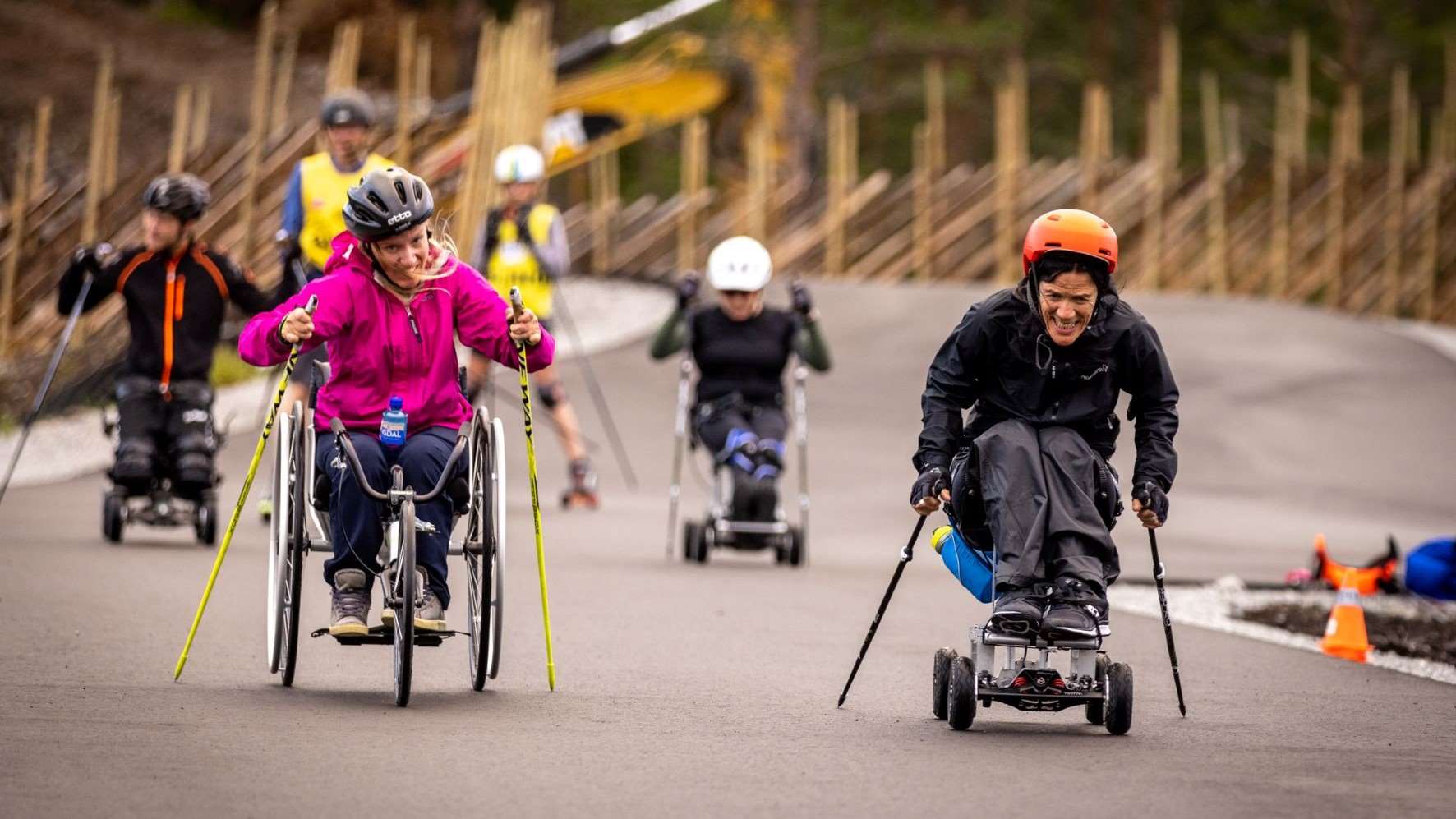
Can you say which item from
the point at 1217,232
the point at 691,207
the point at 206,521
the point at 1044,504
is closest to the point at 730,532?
the point at 206,521

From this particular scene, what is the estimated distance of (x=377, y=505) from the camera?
823cm

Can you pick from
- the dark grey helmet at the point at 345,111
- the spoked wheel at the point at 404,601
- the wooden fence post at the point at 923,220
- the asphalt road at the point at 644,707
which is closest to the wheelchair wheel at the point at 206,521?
the asphalt road at the point at 644,707

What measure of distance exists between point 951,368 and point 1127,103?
48.3m

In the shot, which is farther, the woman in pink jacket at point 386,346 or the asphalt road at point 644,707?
the woman in pink jacket at point 386,346

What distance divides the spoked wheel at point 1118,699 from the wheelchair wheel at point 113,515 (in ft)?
23.3

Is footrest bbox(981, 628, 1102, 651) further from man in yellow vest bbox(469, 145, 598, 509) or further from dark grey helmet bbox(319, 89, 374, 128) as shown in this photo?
man in yellow vest bbox(469, 145, 598, 509)

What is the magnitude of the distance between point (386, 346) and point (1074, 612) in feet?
8.10

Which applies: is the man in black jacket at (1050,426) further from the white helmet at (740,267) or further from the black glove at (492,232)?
the black glove at (492,232)

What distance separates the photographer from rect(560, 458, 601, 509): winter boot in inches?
677

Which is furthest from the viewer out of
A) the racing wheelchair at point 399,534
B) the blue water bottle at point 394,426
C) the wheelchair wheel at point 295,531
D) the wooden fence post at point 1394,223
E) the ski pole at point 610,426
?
the wooden fence post at point 1394,223

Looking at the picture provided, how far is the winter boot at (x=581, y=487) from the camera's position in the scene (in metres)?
17.2

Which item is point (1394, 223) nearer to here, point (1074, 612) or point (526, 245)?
point (526, 245)

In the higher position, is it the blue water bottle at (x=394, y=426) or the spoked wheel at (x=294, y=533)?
the blue water bottle at (x=394, y=426)

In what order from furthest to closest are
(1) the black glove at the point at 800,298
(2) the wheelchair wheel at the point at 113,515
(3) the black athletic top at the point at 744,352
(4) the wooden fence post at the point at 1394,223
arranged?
1. (4) the wooden fence post at the point at 1394,223
2. (3) the black athletic top at the point at 744,352
3. (1) the black glove at the point at 800,298
4. (2) the wheelchair wheel at the point at 113,515
